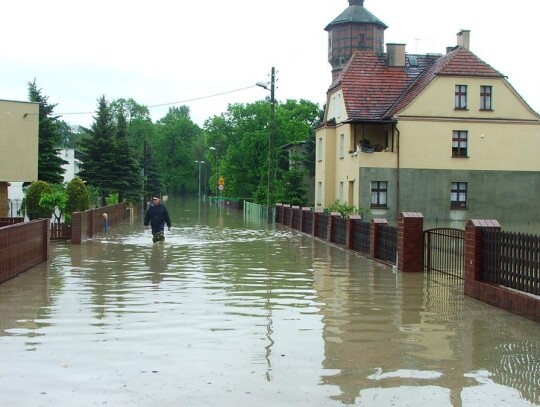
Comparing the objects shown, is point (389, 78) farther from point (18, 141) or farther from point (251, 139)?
point (251, 139)

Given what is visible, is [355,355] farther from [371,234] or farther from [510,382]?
[371,234]

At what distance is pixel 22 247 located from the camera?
1550 centimetres

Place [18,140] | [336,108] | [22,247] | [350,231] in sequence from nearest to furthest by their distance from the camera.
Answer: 1. [22,247]
2. [350,231]
3. [18,140]
4. [336,108]

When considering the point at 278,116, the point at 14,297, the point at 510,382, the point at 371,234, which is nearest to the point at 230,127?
the point at 278,116

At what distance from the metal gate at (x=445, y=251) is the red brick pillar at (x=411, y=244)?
22cm

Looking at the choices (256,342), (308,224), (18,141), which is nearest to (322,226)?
(308,224)

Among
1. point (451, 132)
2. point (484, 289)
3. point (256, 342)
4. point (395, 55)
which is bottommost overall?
point (256, 342)

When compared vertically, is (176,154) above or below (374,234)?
above

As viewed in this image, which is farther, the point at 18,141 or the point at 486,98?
the point at 486,98

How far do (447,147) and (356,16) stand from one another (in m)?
29.8

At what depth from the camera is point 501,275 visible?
11500 millimetres

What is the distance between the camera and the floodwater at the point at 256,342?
20.7 ft

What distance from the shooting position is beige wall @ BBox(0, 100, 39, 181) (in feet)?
96.6

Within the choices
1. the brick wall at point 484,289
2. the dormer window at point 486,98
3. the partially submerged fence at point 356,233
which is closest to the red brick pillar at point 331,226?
the partially submerged fence at point 356,233
